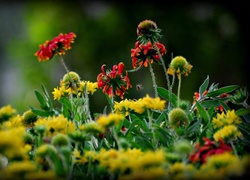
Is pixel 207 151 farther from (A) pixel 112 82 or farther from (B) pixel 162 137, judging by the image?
(A) pixel 112 82

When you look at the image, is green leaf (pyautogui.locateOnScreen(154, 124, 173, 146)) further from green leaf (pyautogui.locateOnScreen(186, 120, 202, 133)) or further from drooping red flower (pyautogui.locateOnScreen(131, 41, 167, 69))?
drooping red flower (pyautogui.locateOnScreen(131, 41, 167, 69))

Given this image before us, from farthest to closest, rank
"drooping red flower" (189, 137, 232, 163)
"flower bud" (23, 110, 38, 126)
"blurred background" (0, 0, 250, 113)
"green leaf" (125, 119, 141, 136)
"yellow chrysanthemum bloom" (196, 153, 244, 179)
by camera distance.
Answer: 1. "blurred background" (0, 0, 250, 113)
2. "flower bud" (23, 110, 38, 126)
3. "green leaf" (125, 119, 141, 136)
4. "drooping red flower" (189, 137, 232, 163)
5. "yellow chrysanthemum bloom" (196, 153, 244, 179)

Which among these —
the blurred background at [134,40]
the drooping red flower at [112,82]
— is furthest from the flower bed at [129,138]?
the blurred background at [134,40]

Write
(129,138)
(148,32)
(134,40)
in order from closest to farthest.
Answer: (129,138)
(148,32)
(134,40)

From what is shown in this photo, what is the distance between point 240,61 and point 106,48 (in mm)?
1035

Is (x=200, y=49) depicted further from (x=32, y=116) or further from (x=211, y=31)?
(x=32, y=116)

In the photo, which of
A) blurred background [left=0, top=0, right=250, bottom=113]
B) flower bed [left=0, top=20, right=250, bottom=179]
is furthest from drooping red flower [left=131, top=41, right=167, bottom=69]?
blurred background [left=0, top=0, right=250, bottom=113]

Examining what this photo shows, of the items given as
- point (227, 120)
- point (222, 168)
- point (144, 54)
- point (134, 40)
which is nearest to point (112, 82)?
point (144, 54)

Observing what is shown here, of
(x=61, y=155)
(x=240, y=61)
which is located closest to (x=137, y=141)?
(x=61, y=155)

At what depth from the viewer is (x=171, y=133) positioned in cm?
107

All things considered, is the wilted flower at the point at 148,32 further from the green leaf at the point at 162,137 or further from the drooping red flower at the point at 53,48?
the green leaf at the point at 162,137

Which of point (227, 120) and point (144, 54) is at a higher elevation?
point (144, 54)

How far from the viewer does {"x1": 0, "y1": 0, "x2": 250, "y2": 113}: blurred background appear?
409 cm

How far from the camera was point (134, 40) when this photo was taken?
426 centimetres
